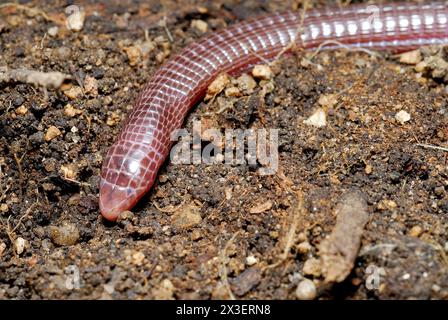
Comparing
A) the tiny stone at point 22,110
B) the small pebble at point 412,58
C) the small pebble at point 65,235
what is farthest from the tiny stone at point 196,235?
the small pebble at point 412,58

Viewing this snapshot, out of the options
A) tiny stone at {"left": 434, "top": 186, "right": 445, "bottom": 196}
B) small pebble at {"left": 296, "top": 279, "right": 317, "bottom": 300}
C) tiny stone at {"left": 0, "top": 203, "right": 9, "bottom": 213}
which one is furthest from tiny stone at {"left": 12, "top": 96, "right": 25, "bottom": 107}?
tiny stone at {"left": 434, "top": 186, "right": 445, "bottom": 196}

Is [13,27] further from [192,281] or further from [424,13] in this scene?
[424,13]

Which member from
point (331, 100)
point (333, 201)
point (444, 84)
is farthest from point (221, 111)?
point (444, 84)

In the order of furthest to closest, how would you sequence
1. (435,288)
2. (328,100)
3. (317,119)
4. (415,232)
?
1. (328,100)
2. (317,119)
3. (415,232)
4. (435,288)

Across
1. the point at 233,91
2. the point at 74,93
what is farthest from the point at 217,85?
the point at 74,93

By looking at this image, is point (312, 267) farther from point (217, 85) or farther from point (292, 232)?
point (217, 85)

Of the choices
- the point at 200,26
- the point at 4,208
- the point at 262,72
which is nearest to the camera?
the point at 4,208

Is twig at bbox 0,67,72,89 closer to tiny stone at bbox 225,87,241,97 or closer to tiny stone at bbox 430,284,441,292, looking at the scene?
tiny stone at bbox 225,87,241,97
